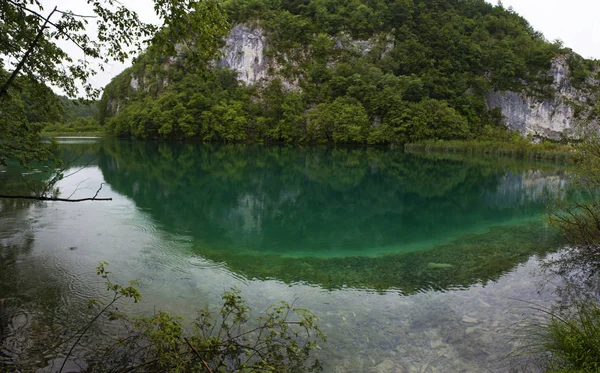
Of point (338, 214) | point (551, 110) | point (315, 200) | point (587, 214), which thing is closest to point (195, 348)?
point (587, 214)

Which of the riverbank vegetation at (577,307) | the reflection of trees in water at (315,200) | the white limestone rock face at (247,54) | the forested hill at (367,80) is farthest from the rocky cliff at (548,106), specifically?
the riverbank vegetation at (577,307)

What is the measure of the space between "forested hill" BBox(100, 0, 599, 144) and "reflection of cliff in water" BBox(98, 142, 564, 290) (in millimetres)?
39292

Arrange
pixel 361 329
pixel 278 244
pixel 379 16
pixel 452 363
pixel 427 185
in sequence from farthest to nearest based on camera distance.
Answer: pixel 379 16 < pixel 427 185 < pixel 278 244 < pixel 361 329 < pixel 452 363

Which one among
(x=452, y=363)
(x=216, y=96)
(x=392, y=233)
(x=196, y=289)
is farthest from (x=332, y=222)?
(x=216, y=96)

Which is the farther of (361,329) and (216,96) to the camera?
(216,96)

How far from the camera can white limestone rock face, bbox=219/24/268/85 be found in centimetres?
8869

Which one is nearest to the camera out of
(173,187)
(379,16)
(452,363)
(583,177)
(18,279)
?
(452,363)

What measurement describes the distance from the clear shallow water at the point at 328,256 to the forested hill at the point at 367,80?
50.2m

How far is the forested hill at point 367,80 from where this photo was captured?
72.9 meters

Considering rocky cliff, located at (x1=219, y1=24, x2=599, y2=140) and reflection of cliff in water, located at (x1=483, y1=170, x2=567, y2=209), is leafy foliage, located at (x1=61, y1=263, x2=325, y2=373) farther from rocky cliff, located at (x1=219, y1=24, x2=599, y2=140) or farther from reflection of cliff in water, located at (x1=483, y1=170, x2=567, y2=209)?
rocky cliff, located at (x1=219, y1=24, x2=599, y2=140)

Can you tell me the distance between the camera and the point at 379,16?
297 feet

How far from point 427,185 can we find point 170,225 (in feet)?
62.2

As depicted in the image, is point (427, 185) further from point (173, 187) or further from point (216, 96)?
point (216, 96)

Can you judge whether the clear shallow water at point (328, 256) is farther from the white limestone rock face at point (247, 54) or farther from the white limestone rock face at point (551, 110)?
the white limestone rock face at point (247, 54)
